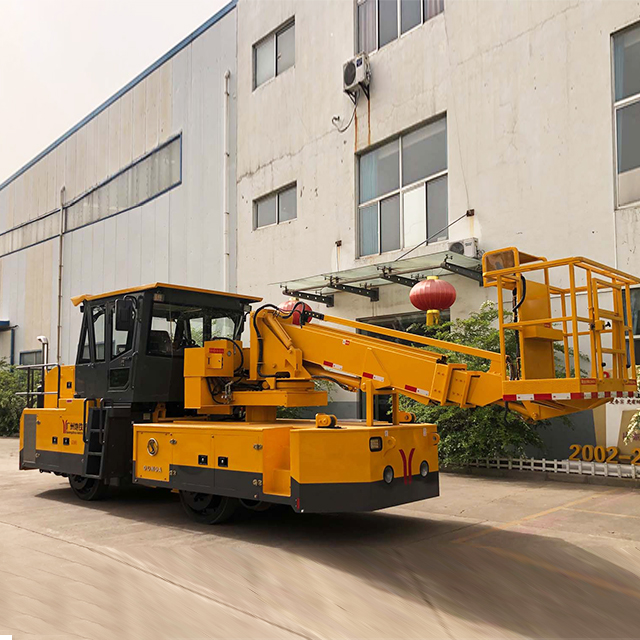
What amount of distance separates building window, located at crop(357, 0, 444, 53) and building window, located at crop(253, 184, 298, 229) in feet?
13.5

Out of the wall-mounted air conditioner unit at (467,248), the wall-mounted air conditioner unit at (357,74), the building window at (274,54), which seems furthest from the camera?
the building window at (274,54)

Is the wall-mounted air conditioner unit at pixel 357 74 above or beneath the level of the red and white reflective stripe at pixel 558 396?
above

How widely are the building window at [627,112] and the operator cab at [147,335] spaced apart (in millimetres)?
6504

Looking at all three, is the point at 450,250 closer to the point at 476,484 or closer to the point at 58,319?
the point at 476,484

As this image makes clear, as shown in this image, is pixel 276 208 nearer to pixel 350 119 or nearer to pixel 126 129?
pixel 350 119

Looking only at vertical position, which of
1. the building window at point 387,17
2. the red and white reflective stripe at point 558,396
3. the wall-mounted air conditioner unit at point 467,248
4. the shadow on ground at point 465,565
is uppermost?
the building window at point 387,17

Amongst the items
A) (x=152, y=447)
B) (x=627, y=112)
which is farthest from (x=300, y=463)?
(x=627, y=112)

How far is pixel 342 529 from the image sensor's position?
780cm

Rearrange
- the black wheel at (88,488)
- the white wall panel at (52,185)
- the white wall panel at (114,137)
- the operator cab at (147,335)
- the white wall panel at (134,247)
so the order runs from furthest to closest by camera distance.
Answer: the white wall panel at (52,185) < the white wall panel at (114,137) < the white wall panel at (134,247) < the black wheel at (88,488) < the operator cab at (147,335)

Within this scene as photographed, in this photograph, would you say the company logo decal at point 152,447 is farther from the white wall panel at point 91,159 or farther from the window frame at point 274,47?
the white wall panel at point 91,159

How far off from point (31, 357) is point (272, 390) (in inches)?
1000

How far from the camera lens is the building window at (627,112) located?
11203 millimetres

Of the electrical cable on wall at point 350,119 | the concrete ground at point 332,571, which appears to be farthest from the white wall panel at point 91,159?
the concrete ground at point 332,571

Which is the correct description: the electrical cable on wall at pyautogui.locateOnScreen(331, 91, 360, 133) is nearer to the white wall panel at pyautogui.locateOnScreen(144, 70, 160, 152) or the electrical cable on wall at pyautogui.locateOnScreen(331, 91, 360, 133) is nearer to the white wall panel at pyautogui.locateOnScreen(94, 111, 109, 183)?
the white wall panel at pyautogui.locateOnScreen(144, 70, 160, 152)
